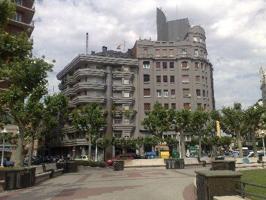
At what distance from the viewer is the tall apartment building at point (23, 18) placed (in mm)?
62188

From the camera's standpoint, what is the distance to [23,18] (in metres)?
64.5

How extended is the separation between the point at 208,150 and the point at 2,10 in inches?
2910

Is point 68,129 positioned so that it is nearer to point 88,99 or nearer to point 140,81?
point 88,99

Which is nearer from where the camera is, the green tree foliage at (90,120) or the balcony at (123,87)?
the green tree foliage at (90,120)

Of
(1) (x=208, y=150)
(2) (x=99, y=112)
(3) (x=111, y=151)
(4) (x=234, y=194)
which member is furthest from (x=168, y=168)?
(1) (x=208, y=150)

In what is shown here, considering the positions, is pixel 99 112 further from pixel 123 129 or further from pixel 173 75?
pixel 173 75

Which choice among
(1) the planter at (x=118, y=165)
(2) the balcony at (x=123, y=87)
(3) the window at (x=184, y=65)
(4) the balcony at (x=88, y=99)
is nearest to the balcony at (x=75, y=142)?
(4) the balcony at (x=88, y=99)

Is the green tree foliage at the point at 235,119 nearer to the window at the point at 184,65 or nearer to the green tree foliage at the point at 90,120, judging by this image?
the green tree foliage at the point at 90,120

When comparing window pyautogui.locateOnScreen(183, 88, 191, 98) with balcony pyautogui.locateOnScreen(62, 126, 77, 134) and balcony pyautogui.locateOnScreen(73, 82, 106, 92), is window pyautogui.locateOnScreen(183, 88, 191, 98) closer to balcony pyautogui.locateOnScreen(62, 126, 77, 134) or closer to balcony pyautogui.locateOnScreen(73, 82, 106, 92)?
balcony pyautogui.locateOnScreen(73, 82, 106, 92)

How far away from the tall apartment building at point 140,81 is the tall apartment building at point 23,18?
17.1 meters

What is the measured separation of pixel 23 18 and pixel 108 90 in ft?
75.1

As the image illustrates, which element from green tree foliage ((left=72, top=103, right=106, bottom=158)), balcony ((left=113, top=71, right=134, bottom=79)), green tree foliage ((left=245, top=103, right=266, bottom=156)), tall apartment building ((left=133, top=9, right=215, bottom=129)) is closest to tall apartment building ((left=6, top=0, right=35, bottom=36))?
green tree foliage ((left=72, top=103, right=106, bottom=158))

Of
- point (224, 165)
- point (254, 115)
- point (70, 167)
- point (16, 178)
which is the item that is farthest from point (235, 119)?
point (16, 178)

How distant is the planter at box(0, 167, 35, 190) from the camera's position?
70.9 ft
